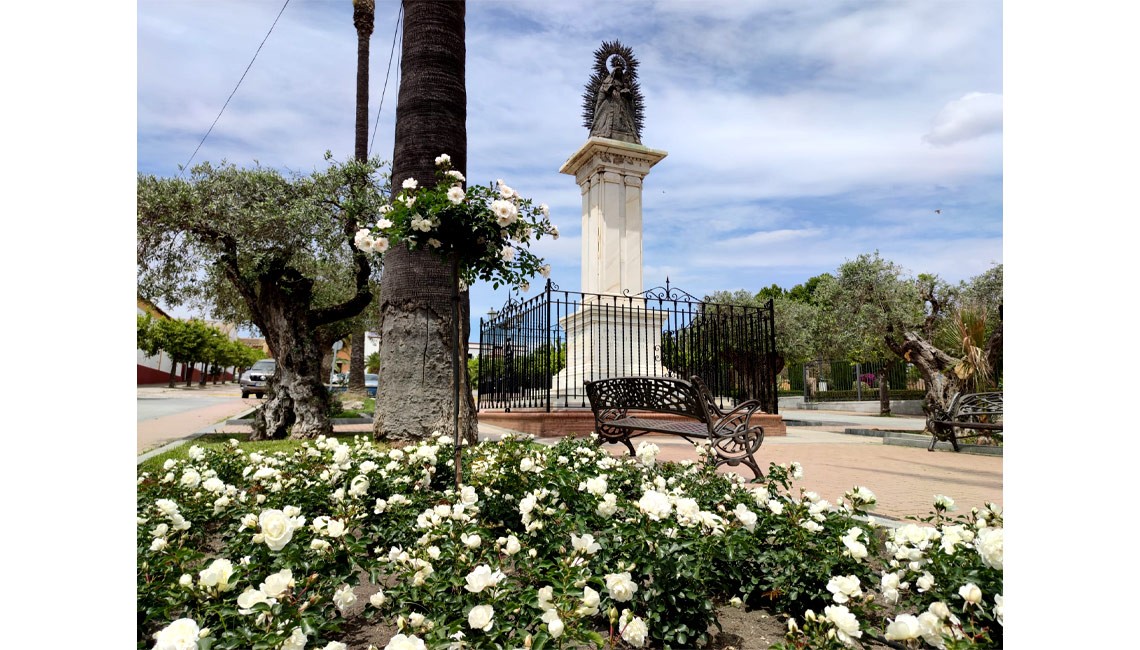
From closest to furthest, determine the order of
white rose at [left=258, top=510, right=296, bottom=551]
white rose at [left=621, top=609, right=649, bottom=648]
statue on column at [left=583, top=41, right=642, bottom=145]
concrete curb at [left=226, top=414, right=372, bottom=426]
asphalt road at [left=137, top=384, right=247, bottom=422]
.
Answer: white rose at [left=621, top=609, right=649, bottom=648] < white rose at [left=258, top=510, right=296, bottom=551] < concrete curb at [left=226, top=414, right=372, bottom=426] < statue on column at [left=583, top=41, right=642, bottom=145] < asphalt road at [left=137, top=384, right=247, bottom=422]

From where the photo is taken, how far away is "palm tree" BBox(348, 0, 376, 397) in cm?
1714

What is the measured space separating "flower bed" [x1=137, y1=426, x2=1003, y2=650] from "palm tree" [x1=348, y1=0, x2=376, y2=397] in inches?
562

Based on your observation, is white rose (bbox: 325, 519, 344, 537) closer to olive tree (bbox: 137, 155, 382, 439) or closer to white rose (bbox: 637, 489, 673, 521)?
white rose (bbox: 637, 489, 673, 521)

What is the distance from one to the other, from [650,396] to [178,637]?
4799 millimetres

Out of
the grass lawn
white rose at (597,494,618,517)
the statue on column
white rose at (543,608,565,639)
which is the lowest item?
the grass lawn

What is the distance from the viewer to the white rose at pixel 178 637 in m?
1.47

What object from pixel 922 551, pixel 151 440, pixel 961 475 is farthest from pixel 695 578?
pixel 151 440

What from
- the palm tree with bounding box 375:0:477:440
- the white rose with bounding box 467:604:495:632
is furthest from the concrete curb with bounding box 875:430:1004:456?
the white rose with bounding box 467:604:495:632

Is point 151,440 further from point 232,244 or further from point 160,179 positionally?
point 160,179

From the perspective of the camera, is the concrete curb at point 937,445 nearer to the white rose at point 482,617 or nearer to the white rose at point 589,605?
the white rose at point 589,605

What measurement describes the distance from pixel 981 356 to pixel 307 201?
1029 centimetres

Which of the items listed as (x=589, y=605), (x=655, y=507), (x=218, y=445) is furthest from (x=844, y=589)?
(x=218, y=445)

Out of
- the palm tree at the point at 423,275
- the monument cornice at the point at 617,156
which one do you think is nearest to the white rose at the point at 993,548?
the palm tree at the point at 423,275

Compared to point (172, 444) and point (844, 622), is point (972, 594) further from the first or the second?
point (172, 444)
